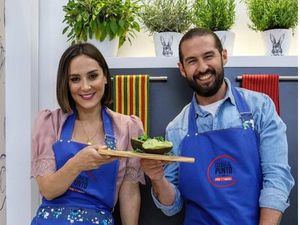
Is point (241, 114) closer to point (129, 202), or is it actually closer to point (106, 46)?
point (129, 202)

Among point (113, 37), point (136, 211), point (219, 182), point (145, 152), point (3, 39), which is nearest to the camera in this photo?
point (145, 152)

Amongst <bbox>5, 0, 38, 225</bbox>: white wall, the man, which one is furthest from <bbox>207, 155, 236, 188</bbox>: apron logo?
<bbox>5, 0, 38, 225</bbox>: white wall

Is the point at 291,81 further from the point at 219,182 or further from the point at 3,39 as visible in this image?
the point at 3,39

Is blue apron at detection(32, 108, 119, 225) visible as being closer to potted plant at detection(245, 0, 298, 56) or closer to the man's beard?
the man's beard

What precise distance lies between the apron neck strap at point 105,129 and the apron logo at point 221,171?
0.33 meters

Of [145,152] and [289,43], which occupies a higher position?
[289,43]

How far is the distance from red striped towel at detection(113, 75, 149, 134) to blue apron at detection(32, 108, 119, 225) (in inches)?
10.3

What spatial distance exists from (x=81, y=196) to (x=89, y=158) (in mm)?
210

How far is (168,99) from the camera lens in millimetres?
1698

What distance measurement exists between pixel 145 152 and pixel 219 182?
12.5 inches

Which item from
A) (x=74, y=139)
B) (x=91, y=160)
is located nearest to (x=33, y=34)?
(x=74, y=139)

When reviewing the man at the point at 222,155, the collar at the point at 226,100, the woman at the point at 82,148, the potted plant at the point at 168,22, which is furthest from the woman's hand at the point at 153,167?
the potted plant at the point at 168,22

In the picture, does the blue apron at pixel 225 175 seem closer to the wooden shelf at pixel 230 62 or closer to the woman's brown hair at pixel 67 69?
the wooden shelf at pixel 230 62

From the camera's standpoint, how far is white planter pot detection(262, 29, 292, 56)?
5.51ft
